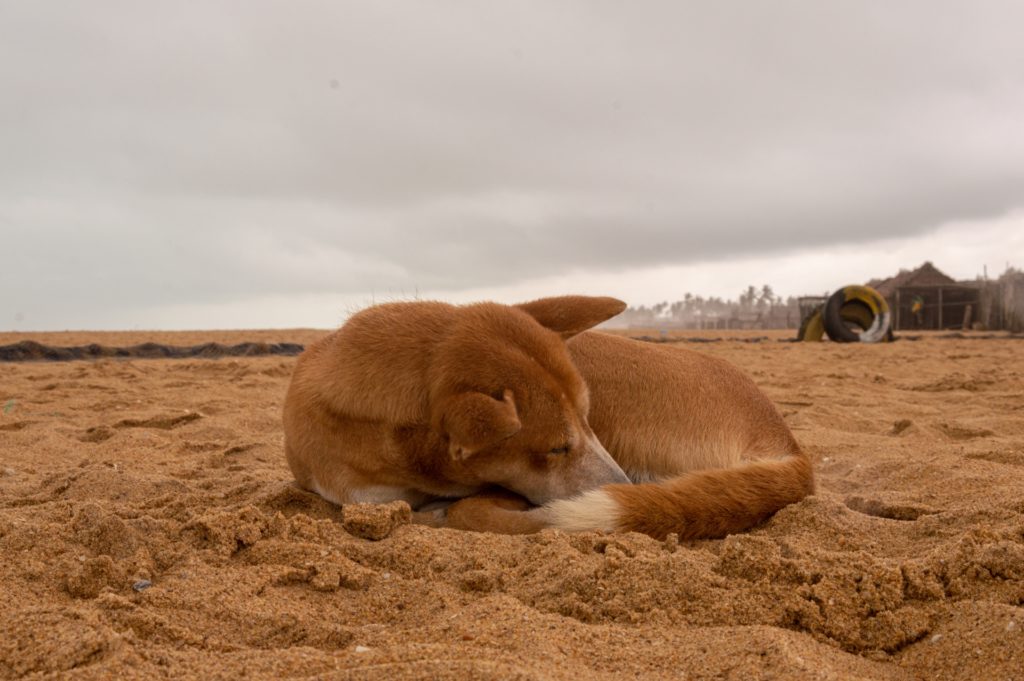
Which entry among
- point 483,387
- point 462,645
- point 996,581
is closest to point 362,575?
point 462,645

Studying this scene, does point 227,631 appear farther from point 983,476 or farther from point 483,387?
point 983,476

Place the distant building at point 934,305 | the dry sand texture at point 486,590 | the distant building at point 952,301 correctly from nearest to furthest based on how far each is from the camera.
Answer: the dry sand texture at point 486,590, the distant building at point 952,301, the distant building at point 934,305

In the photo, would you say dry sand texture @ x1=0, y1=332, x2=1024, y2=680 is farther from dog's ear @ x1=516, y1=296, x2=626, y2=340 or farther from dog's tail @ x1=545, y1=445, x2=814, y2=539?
dog's ear @ x1=516, y1=296, x2=626, y2=340

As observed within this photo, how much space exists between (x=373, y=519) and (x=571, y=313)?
56.3 inches

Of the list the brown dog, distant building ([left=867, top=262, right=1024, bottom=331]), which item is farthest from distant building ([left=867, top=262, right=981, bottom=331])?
the brown dog

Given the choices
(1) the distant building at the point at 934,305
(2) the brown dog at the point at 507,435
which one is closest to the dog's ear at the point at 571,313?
(2) the brown dog at the point at 507,435

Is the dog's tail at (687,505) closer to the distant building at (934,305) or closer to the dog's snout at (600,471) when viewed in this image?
the dog's snout at (600,471)

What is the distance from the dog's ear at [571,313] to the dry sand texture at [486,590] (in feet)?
4.00

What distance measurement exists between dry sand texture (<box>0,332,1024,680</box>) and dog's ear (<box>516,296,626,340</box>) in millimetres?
1220

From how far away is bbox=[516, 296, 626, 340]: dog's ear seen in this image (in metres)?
3.68

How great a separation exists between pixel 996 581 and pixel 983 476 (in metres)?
1.93

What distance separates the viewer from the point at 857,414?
6.67 meters

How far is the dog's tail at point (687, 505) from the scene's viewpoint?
2910mm

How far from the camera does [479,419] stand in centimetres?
282
